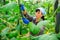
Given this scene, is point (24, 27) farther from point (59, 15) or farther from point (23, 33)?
point (59, 15)

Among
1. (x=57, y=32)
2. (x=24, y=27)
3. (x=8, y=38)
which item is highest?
(x=57, y=32)

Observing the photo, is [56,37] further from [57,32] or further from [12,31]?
[12,31]

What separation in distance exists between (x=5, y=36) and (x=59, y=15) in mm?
663

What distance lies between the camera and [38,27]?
1167mm

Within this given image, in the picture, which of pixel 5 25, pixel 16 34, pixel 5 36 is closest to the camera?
pixel 16 34

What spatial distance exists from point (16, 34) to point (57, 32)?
0.48 metres

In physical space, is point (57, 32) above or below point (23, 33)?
above

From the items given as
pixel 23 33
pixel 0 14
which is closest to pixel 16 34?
pixel 23 33

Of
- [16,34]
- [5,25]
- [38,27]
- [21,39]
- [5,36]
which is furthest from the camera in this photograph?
[5,25]

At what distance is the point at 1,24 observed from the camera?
1.73 m

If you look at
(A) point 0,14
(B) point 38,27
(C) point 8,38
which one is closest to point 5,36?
(C) point 8,38

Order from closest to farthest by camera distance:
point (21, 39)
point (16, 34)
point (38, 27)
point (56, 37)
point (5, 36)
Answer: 1. point (56, 37)
2. point (38, 27)
3. point (21, 39)
4. point (16, 34)
5. point (5, 36)

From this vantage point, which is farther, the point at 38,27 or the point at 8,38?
the point at 8,38

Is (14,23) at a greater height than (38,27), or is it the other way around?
(38,27)
